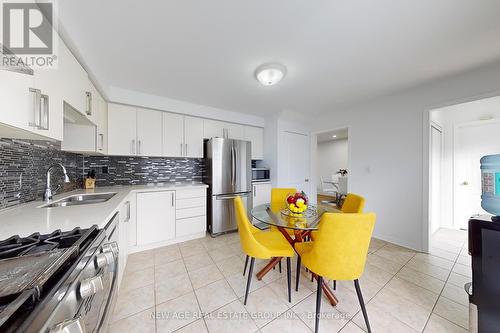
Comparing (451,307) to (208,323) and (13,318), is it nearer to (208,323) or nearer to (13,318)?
(208,323)

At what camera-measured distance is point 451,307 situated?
1468 millimetres

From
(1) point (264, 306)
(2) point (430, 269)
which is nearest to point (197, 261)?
(1) point (264, 306)

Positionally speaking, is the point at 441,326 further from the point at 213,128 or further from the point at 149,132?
the point at 149,132

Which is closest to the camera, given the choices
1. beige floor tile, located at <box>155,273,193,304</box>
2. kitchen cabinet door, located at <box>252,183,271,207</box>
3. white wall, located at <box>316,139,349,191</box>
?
beige floor tile, located at <box>155,273,193,304</box>

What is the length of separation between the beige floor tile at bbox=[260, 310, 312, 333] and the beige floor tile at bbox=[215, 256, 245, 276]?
70cm

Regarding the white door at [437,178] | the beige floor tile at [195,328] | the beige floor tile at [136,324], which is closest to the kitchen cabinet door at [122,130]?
the beige floor tile at [136,324]

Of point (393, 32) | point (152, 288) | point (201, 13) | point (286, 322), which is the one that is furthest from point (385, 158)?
point (152, 288)

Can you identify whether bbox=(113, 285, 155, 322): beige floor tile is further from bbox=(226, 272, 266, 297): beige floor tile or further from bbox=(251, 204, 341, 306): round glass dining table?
bbox=(251, 204, 341, 306): round glass dining table

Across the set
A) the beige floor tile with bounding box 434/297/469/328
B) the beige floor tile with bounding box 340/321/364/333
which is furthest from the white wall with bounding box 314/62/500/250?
the beige floor tile with bounding box 340/321/364/333

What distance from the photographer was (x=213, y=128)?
332 centimetres

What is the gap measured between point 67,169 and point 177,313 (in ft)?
6.79

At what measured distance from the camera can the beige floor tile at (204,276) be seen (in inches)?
70.5

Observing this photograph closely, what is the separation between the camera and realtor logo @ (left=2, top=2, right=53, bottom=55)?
85 cm

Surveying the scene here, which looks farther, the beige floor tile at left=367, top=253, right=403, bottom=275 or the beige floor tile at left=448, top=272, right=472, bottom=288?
the beige floor tile at left=367, top=253, right=403, bottom=275
